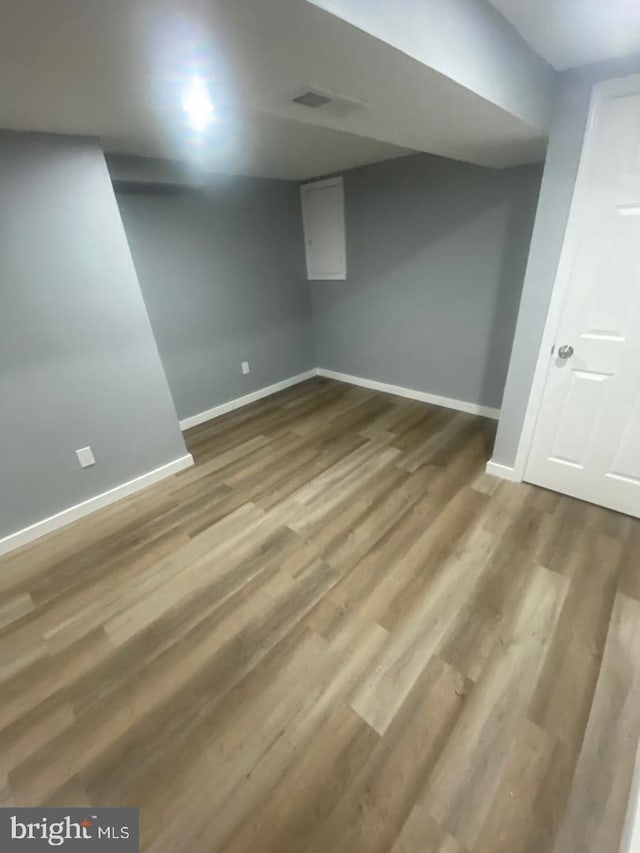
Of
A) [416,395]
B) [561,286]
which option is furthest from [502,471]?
[416,395]

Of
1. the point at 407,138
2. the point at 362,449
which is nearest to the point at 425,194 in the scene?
the point at 407,138

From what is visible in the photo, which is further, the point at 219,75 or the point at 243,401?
the point at 243,401

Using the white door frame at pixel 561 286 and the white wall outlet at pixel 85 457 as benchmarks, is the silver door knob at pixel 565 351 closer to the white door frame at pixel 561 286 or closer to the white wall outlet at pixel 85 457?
the white door frame at pixel 561 286

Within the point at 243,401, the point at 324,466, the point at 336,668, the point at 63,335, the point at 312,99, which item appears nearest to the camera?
the point at 312,99

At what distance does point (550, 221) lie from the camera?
1.75m

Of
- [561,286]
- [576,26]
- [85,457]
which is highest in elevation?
[576,26]

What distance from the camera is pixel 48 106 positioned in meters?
1.35

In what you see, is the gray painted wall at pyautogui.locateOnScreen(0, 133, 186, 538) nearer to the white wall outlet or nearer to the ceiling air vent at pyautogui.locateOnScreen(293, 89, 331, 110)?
the white wall outlet

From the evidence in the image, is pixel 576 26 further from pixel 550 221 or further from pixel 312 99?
pixel 312 99

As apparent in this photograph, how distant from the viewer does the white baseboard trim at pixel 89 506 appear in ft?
6.86

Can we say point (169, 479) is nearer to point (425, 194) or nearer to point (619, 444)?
point (619, 444)

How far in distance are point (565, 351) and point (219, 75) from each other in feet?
6.23

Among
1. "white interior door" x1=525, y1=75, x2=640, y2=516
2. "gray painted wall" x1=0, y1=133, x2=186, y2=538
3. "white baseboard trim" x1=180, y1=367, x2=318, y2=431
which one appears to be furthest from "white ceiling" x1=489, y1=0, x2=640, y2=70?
"white baseboard trim" x1=180, y1=367, x2=318, y2=431

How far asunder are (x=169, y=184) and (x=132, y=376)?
160 cm
